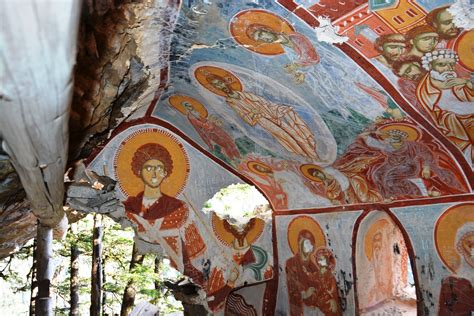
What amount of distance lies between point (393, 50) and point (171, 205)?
523 cm

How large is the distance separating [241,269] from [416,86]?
5.65m

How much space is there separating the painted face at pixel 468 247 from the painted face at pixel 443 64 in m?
2.94

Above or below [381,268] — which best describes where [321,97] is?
above

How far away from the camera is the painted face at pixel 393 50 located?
193 inches

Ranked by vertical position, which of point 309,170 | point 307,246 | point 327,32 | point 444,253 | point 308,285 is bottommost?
point 308,285

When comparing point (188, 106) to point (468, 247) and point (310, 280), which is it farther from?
point (468, 247)

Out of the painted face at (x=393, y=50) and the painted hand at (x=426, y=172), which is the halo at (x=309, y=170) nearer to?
the painted hand at (x=426, y=172)

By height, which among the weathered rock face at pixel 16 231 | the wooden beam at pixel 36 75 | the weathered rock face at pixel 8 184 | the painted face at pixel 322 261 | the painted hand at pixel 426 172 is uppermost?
the painted hand at pixel 426 172

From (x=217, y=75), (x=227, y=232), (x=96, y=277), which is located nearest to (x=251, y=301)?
(x=227, y=232)

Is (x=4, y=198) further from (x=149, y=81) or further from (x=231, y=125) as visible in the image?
(x=231, y=125)

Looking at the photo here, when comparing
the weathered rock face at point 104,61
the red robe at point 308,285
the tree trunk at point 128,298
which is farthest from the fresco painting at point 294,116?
the tree trunk at point 128,298

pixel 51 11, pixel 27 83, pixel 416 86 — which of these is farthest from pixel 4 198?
pixel 416 86

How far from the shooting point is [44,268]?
726 cm

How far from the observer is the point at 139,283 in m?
13.7
